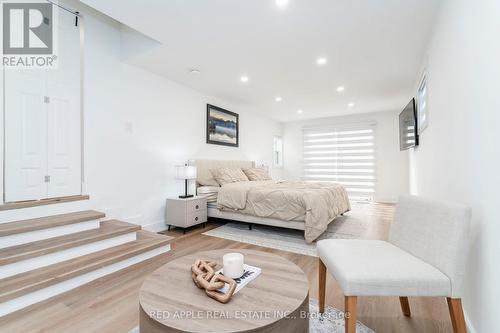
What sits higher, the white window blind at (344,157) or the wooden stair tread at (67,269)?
the white window blind at (344,157)

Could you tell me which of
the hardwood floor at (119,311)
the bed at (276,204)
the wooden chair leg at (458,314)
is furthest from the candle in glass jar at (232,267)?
the bed at (276,204)

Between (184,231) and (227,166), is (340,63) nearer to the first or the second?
(227,166)

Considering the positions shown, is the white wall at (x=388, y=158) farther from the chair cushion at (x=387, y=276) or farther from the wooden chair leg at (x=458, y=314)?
the wooden chair leg at (x=458, y=314)

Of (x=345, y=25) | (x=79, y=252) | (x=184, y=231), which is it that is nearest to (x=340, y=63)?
(x=345, y=25)

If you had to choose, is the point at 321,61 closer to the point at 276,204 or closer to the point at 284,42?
the point at 284,42

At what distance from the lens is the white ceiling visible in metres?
2.17

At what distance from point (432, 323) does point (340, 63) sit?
10.1 feet

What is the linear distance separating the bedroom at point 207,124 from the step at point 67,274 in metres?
0.02

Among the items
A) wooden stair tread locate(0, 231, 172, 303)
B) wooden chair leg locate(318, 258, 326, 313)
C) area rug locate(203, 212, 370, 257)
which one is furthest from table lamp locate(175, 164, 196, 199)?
wooden chair leg locate(318, 258, 326, 313)

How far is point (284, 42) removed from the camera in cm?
274

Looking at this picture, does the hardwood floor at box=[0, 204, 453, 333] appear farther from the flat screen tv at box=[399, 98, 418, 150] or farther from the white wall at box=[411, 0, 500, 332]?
the flat screen tv at box=[399, 98, 418, 150]

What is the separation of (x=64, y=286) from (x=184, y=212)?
1747 mm

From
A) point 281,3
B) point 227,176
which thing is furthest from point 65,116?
point 281,3

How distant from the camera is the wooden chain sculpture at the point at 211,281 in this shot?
1.01m
